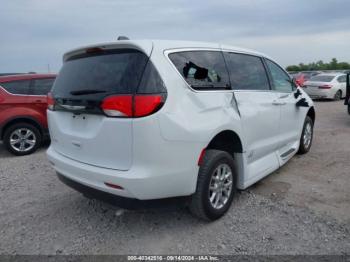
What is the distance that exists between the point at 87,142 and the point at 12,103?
14.2 ft

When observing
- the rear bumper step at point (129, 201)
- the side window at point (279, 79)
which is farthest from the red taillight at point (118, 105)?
the side window at point (279, 79)

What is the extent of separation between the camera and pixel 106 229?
3.14m

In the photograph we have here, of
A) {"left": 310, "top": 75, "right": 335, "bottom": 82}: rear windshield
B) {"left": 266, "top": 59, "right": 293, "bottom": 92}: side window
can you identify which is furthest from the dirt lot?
{"left": 310, "top": 75, "right": 335, "bottom": 82}: rear windshield

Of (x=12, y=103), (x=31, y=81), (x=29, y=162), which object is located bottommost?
(x=29, y=162)

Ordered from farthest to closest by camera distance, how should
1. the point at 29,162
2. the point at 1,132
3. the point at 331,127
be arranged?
the point at 331,127 → the point at 1,132 → the point at 29,162

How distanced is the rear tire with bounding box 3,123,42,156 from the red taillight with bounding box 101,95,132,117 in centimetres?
450

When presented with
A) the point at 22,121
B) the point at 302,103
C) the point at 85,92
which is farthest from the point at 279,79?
the point at 22,121

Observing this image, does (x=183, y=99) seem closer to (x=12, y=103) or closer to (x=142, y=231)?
(x=142, y=231)

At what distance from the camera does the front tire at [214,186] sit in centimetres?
288

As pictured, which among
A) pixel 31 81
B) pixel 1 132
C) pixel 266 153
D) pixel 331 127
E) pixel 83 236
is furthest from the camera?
pixel 331 127

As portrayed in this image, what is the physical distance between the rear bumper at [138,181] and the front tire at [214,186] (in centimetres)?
18

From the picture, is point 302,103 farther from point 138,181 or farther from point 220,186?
point 138,181

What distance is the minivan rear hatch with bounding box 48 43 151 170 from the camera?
2.50 metres

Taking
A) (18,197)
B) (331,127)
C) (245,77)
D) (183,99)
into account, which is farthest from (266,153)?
(331,127)
